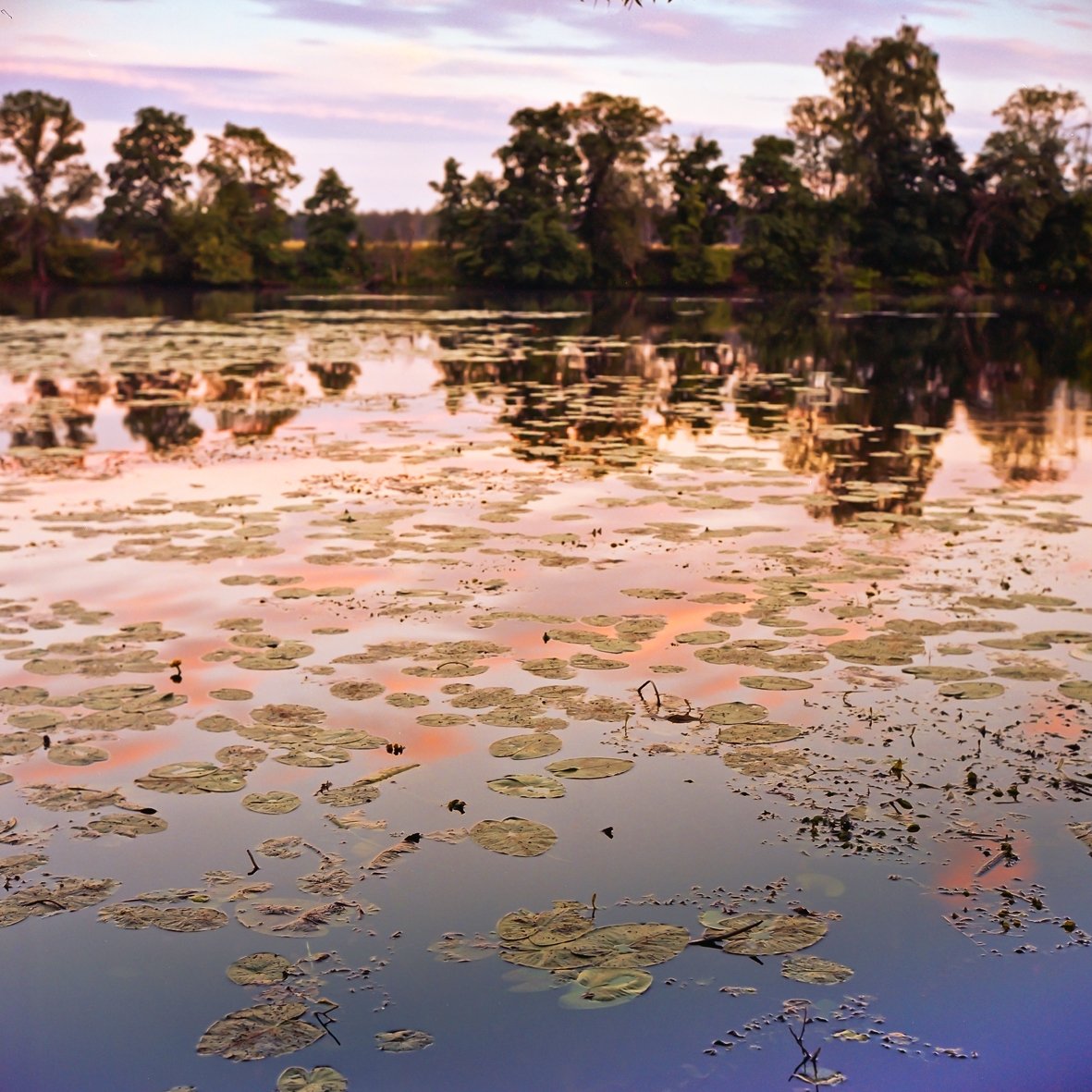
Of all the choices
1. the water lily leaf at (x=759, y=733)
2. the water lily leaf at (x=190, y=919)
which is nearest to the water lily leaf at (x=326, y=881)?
the water lily leaf at (x=190, y=919)

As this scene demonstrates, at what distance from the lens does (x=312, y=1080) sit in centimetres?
336

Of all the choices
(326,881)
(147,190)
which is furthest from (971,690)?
(147,190)

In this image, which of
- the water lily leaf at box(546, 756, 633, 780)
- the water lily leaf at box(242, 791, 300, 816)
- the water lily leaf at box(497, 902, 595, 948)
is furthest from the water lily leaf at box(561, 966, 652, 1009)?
the water lily leaf at box(242, 791, 300, 816)

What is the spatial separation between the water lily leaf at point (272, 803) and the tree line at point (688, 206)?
55.8m

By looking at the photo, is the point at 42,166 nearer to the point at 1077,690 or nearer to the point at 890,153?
the point at 890,153

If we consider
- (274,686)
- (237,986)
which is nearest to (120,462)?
(274,686)

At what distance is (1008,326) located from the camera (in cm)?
3556

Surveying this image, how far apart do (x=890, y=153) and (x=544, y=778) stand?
6205 cm

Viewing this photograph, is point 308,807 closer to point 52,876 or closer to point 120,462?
point 52,876

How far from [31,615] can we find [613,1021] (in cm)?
477

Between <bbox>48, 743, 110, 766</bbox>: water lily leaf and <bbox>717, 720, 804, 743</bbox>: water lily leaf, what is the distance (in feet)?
8.44

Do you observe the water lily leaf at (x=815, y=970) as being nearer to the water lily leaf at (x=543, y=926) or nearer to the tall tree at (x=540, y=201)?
the water lily leaf at (x=543, y=926)

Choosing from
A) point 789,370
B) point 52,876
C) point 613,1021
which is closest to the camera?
point 613,1021

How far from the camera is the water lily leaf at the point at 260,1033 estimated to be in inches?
137
